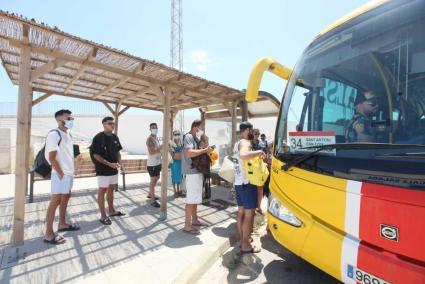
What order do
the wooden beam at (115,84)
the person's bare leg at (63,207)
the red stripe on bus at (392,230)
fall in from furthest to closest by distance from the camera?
the wooden beam at (115,84) < the person's bare leg at (63,207) < the red stripe on bus at (392,230)

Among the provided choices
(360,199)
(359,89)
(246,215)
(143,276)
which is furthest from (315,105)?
(143,276)

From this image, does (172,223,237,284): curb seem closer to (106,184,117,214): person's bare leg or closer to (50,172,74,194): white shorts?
(50,172,74,194): white shorts

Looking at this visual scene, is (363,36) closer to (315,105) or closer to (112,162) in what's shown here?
(315,105)

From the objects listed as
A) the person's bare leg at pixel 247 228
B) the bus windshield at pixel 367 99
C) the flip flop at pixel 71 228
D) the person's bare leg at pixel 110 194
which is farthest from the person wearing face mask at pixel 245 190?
the flip flop at pixel 71 228

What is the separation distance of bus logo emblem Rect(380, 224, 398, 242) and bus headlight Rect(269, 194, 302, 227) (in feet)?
2.21

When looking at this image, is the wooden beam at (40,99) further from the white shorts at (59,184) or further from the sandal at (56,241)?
the sandal at (56,241)

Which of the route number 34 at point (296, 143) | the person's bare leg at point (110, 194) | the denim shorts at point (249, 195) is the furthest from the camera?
the person's bare leg at point (110, 194)

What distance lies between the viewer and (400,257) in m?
1.60

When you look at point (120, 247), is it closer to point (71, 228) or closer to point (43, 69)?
point (71, 228)

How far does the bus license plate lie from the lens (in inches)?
65.5

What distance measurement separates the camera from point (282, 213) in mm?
2475

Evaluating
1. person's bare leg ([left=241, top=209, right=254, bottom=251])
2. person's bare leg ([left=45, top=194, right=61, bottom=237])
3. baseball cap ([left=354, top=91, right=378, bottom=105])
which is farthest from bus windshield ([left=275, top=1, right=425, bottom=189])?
person's bare leg ([left=45, top=194, right=61, bottom=237])

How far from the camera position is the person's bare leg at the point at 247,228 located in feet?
11.2

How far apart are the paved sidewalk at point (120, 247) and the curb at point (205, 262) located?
0.4 inches
